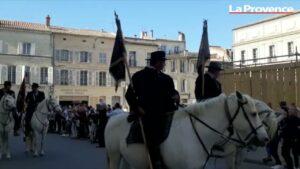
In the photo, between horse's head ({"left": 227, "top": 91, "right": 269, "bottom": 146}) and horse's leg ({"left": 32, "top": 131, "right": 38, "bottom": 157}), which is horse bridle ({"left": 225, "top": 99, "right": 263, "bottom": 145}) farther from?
horse's leg ({"left": 32, "top": 131, "right": 38, "bottom": 157})

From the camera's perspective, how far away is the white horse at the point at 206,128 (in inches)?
219

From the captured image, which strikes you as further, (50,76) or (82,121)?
(50,76)

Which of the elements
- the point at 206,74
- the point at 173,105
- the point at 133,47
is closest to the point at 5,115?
the point at 206,74

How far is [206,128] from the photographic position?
18.9 feet

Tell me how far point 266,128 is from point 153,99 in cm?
186

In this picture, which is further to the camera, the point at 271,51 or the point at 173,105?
the point at 271,51

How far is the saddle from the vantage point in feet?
19.4

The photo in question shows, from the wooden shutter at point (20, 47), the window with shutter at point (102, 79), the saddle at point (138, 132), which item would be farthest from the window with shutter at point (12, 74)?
the saddle at point (138, 132)

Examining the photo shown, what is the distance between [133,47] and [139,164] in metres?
62.0

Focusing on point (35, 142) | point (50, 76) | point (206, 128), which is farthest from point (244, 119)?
point (50, 76)

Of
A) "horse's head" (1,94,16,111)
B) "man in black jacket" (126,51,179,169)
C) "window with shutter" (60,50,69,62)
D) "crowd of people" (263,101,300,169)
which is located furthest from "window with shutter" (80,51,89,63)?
"man in black jacket" (126,51,179,169)

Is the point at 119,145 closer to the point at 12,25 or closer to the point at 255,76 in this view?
the point at 255,76

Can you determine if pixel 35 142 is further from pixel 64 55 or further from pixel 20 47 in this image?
pixel 64 55

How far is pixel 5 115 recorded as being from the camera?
47.2ft
